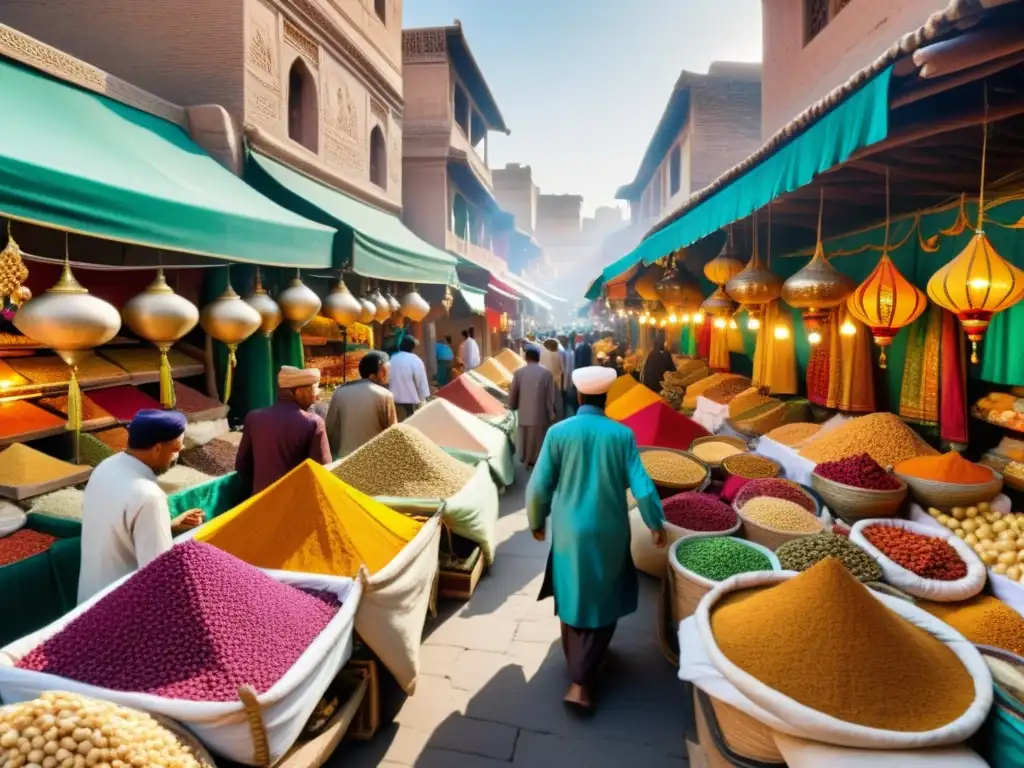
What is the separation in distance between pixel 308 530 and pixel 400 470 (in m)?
1.05

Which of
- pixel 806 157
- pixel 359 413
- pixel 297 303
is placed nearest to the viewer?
pixel 806 157

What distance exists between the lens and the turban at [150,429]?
2.03 m

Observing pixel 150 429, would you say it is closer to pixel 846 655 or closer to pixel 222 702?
pixel 222 702

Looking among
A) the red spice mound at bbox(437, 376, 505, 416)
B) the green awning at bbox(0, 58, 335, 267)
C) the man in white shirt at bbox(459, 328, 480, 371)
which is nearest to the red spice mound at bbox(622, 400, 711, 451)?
the red spice mound at bbox(437, 376, 505, 416)

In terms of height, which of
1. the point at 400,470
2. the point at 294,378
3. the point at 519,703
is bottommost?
the point at 519,703

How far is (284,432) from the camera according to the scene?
3170mm

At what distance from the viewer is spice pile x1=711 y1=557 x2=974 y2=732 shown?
1468mm

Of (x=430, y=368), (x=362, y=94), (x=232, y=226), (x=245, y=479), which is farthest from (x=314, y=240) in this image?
(x=430, y=368)

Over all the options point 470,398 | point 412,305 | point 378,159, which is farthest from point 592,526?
point 378,159

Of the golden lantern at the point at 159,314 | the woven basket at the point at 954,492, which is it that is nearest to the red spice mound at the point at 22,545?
the golden lantern at the point at 159,314

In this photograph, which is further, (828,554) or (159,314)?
(159,314)

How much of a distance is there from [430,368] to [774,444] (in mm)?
7244

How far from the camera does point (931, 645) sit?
1.71 metres

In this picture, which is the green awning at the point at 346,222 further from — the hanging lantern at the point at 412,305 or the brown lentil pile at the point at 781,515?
the brown lentil pile at the point at 781,515
